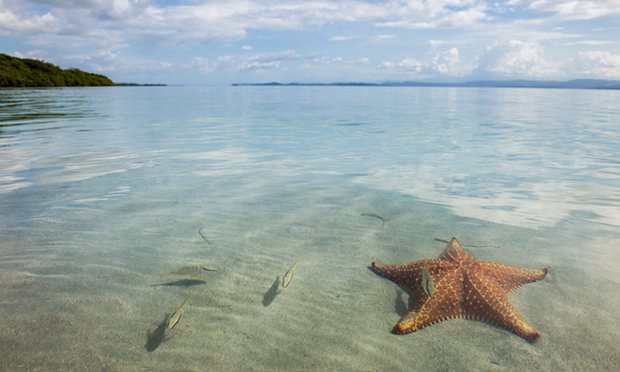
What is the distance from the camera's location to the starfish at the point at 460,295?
3.85 m

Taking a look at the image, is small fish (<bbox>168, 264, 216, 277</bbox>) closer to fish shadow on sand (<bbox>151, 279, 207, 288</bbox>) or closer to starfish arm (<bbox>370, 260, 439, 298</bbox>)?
fish shadow on sand (<bbox>151, 279, 207, 288</bbox>)

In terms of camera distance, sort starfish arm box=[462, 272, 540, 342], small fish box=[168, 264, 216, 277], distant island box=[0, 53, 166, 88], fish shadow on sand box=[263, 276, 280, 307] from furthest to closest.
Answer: distant island box=[0, 53, 166, 88] → small fish box=[168, 264, 216, 277] → fish shadow on sand box=[263, 276, 280, 307] → starfish arm box=[462, 272, 540, 342]

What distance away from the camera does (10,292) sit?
4.46 meters

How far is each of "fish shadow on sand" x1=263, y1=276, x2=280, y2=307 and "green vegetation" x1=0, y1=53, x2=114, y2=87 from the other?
117306 mm

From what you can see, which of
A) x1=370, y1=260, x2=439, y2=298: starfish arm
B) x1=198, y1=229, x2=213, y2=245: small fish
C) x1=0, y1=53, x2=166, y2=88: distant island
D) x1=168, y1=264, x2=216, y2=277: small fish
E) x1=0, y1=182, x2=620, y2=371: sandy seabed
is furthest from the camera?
x1=0, y1=53, x2=166, y2=88: distant island

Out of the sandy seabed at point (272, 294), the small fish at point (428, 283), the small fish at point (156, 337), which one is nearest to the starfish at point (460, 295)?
the small fish at point (428, 283)

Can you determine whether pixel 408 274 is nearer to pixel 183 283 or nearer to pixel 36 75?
pixel 183 283

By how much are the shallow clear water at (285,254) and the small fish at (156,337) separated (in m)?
0.05

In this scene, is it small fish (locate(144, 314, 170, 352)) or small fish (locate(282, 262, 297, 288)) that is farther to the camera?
small fish (locate(282, 262, 297, 288))

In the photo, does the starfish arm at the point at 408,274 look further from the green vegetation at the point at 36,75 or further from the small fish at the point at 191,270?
the green vegetation at the point at 36,75

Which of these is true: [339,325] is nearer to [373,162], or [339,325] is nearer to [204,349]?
[204,349]

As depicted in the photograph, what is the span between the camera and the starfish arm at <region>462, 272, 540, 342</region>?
3.81 meters

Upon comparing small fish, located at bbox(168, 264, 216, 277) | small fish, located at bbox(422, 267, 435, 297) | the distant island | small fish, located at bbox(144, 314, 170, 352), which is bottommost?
small fish, located at bbox(144, 314, 170, 352)

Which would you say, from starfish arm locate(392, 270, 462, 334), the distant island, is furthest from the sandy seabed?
the distant island
